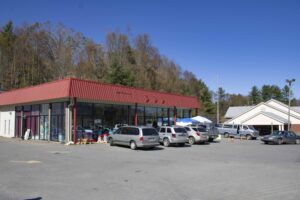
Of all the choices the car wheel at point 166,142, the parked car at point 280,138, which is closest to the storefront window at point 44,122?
the car wheel at point 166,142

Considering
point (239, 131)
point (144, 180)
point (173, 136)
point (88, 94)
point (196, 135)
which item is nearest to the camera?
point (144, 180)

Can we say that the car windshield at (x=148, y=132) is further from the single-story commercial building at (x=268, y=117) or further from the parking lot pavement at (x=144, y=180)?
the single-story commercial building at (x=268, y=117)

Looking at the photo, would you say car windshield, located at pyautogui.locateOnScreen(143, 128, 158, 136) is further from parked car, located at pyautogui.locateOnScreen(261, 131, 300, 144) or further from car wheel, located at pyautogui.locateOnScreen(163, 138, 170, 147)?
parked car, located at pyautogui.locateOnScreen(261, 131, 300, 144)

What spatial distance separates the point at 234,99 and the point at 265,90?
14.8 metres

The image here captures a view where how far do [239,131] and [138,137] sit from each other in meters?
23.0

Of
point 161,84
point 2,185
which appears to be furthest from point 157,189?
point 161,84

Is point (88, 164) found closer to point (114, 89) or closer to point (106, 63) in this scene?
point (114, 89)

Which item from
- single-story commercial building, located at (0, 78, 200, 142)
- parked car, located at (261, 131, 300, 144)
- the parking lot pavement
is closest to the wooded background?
Result: single-story commercial building, located at (0, 78, 200, 142)

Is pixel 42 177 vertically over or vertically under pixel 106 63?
under

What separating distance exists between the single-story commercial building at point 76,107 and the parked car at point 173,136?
6.15 m

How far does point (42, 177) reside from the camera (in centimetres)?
1176

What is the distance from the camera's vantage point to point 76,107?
2902 centimetres

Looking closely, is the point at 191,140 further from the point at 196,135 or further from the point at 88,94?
the point at 88,94

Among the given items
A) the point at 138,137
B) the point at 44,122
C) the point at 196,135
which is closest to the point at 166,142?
the point at 196,135
